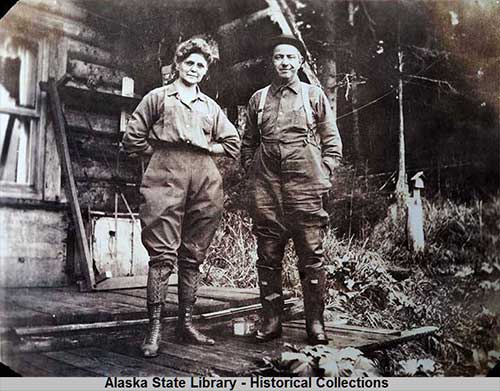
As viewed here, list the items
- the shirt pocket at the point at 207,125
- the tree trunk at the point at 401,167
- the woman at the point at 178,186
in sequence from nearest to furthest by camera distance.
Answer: the woman at the point at 178,186
the shirt pocket at the point at 207,125
the tree trunk at the point at 401,167

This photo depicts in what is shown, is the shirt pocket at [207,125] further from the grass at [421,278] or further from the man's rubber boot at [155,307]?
the man's rubber boot at [155,307]

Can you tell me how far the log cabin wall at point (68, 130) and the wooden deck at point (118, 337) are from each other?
241 millimetres

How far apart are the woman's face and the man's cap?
0.46 metres

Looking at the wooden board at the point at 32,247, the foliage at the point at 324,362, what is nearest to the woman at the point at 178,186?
the foliage at the point at 324,362

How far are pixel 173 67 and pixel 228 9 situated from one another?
1.78 ft

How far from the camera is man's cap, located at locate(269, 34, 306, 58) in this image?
153 inches

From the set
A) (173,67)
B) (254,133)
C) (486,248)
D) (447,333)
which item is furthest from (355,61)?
(447,333)

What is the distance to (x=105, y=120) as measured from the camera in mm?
3848

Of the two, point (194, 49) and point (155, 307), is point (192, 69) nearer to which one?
point (194, 49)

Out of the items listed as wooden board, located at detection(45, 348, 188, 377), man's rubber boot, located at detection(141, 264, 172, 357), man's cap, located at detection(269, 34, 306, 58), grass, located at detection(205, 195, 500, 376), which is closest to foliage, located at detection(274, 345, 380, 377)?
grass, located at detection(205, 195, 500, 376)

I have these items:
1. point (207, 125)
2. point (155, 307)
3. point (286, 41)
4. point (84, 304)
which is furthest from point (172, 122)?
point (84, 304)

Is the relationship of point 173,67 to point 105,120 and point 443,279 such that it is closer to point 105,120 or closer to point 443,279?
point 105,120

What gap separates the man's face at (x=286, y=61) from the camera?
12.6 feet

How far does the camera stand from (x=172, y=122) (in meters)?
3.63
